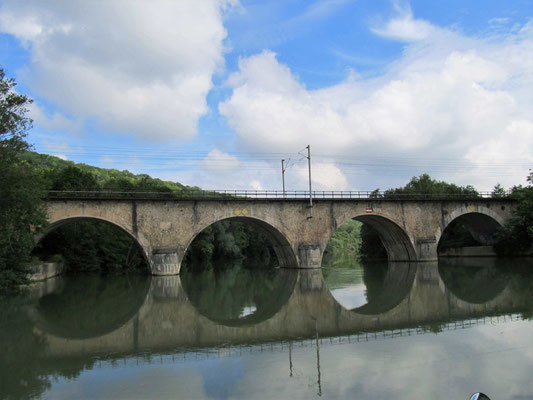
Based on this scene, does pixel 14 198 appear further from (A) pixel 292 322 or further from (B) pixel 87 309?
(A) pixel 292 322

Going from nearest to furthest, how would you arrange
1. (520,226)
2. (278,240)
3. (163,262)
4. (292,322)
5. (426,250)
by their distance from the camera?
(292,322), (163,262), (278,240), (426,250), (520,226)

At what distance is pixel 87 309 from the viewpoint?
59.2ft

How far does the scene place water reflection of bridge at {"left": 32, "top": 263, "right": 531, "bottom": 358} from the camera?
11344 mm

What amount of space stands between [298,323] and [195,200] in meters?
20.9

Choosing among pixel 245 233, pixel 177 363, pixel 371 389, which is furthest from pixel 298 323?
pixel 245 233

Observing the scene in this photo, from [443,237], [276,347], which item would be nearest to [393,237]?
[443,237]

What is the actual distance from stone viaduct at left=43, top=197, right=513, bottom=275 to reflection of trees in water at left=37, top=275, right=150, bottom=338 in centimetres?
586

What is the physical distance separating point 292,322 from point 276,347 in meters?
3.33

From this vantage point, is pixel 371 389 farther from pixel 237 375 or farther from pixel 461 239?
pixel 461 239

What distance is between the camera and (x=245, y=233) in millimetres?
70688

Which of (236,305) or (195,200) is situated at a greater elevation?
(195,200)

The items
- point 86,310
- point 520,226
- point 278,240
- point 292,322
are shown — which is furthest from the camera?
point 520,226

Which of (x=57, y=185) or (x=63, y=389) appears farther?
(x=57, y=185)

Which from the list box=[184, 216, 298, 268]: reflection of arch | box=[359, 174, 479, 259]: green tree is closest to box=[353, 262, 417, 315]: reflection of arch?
box=[184, 216, 298, 268]: reflection of arch
